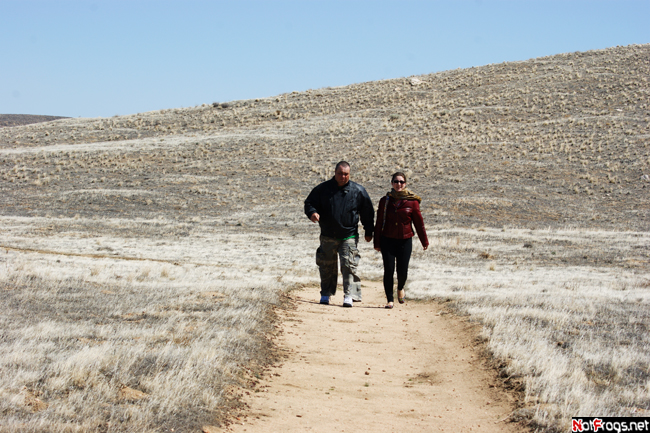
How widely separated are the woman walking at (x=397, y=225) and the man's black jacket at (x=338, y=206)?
0.34 m

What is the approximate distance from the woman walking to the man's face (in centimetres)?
77

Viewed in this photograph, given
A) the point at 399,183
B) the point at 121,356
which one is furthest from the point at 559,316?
the point at 121,356

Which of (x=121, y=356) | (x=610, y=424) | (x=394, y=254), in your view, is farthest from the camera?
(x=394, y=254)

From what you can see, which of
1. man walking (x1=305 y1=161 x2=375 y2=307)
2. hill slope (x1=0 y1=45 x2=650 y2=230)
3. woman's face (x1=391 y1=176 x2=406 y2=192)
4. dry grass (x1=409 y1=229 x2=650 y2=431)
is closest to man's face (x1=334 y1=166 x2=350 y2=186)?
man walking (x1=305 y1=161 x2=375 y2=307)

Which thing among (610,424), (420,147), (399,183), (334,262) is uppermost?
(420,147)

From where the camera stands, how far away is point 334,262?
953cm

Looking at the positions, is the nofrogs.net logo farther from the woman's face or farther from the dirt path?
the woman's face

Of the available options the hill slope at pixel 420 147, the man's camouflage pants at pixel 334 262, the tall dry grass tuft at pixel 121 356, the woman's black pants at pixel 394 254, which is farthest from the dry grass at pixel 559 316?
the hill slope at pixel 420 147

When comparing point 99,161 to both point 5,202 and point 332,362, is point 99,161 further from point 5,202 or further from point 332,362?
point 332,362

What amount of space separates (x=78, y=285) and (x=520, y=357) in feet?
23.4

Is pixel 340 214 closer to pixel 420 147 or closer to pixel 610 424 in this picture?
pixel 610 424

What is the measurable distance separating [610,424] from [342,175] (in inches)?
216

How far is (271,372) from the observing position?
6.21 meters

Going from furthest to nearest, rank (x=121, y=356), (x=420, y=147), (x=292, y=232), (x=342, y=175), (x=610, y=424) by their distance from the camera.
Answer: (x=420, y=147)
(x=292, y=232)
(x=342, y=175)
(x=121, y=356)
(x=610, y=424)
